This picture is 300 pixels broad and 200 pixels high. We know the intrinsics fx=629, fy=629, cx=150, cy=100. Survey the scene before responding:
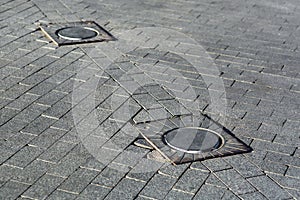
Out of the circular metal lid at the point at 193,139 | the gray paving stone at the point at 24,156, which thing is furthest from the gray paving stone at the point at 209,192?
the gray paving stone at the point at 24,156

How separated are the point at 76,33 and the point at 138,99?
88.4 inches

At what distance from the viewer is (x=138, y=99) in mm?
7082

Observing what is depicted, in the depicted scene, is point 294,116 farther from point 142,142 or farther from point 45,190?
point 45,190

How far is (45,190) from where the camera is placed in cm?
525

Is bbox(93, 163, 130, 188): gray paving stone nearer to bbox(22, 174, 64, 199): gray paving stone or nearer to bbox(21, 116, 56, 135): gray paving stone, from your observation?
bbox(22, 174, 64, 199): gray paving stone

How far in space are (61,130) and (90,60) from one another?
1959 millimetres

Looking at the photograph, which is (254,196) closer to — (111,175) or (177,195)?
(177,195)

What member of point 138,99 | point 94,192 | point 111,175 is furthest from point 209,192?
point 138,99

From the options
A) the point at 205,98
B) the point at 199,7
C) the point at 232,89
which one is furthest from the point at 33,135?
the point at 199,7

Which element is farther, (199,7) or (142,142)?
(199,7)

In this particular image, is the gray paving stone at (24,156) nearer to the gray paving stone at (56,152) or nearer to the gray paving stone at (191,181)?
the gray paving stone at (56,152)

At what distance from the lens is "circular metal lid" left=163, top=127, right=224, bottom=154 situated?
6082 mm

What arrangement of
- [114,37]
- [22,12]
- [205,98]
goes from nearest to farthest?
[205,98]
[114,37]
[22,12]

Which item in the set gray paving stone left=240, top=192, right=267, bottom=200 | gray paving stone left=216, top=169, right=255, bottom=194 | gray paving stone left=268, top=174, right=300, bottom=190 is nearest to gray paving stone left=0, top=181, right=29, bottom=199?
gray paving stone left=216, top=169, right=255, bottom=194
